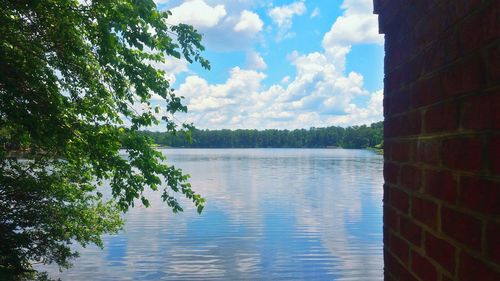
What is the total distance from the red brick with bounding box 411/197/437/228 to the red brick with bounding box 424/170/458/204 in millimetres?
46

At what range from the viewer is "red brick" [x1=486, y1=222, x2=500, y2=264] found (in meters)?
1.02

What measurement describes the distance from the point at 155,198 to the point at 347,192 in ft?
52.8

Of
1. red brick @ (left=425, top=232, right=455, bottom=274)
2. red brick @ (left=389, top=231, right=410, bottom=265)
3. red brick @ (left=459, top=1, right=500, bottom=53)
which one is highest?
red brick @ (left=459, top=1, right=500, bottom=53)

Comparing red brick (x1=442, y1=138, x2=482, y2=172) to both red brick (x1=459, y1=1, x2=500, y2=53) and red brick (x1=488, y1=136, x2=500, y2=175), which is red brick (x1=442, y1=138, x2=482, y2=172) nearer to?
red brick (x1=488, y1=136, x2=500, y2=175)

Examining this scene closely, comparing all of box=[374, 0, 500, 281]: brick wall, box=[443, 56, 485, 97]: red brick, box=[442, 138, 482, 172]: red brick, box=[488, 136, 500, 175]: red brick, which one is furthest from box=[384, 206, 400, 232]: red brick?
box=[488, 136, 500, 175]: red brick

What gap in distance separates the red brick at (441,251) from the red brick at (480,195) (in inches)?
7.1

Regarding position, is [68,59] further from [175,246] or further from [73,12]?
[175,246]

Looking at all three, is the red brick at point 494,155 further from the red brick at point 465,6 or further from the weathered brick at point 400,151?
the weathered brick at point 400,151

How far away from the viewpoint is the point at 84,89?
7.61 meters

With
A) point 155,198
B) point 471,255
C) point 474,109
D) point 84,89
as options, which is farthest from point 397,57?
point 155,198

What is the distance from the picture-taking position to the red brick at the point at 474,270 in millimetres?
1048

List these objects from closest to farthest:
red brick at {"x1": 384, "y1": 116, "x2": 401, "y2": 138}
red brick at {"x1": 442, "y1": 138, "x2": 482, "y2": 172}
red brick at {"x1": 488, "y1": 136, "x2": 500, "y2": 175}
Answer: red brick at {"x1": 488, "y1": 136, "x2": 500, "y2": 175} < red brick at {"x1": 442, "y1": 138, "x2": 482, "y2": 172} < red brick at {"x1": 384, "y1": 116, "x2": 401, "y2": 138}

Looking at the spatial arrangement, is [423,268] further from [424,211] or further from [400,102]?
[400,102]

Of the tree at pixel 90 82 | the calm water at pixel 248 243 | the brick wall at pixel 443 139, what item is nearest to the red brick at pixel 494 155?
the brick wall at pixel 443 139
